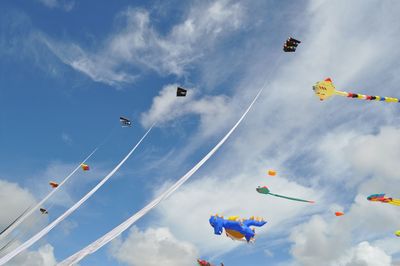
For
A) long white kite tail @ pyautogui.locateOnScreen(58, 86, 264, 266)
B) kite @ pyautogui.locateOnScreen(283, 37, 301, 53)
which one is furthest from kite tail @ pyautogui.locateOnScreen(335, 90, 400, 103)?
long white kite tail @ pyautogui.locateOnScreen(58, 86, 264, 266)

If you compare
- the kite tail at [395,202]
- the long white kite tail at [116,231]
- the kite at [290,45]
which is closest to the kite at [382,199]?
the kite tail at [395,202]

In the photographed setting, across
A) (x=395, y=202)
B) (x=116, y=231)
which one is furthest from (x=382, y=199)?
(x=116, y=231)

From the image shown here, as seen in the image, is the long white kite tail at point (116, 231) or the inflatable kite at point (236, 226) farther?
the inflatable kite at point (236, 226)

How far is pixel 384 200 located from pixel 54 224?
165 feet

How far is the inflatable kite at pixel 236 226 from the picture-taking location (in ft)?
183

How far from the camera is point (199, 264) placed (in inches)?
2645

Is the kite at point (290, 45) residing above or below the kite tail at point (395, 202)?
above

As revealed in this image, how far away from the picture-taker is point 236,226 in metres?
56.4

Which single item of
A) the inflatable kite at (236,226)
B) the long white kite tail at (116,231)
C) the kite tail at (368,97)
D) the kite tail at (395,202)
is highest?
the kite tail at (368,97)

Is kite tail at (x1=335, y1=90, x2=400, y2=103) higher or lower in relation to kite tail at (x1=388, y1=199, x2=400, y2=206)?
higher

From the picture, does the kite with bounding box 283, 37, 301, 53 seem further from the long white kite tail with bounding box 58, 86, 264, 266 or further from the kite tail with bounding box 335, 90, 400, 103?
the long white kite tail with bounding box 58, 86, 264, 266

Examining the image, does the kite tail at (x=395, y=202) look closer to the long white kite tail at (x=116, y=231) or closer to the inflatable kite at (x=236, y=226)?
the inflatable kite at (x=236, y=226)

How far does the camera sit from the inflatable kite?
55875 millimetres

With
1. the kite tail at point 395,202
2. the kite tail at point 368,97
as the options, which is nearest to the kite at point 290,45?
the kite tail at point 368,97
